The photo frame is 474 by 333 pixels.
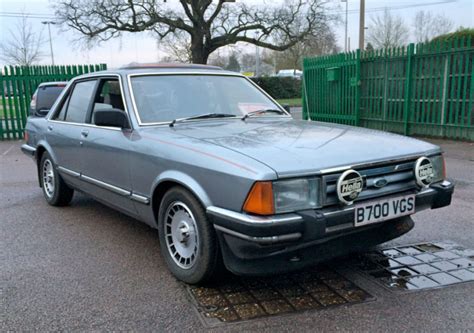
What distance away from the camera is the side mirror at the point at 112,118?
3.89 m

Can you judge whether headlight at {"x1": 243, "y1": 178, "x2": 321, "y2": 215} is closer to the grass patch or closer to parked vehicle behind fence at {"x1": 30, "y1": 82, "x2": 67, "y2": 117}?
parked vehicle behind fence at {"x1": 30, "y1": 82, "x2": 67, "y2": 117}

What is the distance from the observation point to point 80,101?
5.17 metres

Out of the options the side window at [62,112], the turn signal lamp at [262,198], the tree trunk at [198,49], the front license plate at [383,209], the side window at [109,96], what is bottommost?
the front license plate at [383,209]

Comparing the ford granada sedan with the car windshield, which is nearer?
the ford granada sedan

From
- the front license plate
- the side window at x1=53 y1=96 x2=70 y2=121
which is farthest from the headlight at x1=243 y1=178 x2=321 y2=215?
the side window at x1=53 y1=96 x2=70 y2=121

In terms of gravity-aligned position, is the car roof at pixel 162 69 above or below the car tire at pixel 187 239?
above

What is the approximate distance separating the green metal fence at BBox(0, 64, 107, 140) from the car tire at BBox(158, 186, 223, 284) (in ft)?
39.1

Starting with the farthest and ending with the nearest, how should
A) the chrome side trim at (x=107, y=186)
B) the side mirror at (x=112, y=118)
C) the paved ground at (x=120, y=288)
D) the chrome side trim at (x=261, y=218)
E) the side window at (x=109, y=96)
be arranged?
the side window at (x=109, y=96) → the chrome side trim at (x=107, y=186) → the side mirror at (x=112, y=118) → the paved ground at (x=120, y=288) → the chrome side trim at (x=261, y=218)

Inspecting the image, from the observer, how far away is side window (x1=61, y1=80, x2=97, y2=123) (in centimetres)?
496

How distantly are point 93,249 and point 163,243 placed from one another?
100 cm

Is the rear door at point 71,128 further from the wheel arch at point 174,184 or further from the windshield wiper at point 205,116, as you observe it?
the wheel arch at point 174,184

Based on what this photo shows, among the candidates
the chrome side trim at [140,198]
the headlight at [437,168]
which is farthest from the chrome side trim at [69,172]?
the headlight at [437,168]

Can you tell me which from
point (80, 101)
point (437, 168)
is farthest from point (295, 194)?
point (80, 101)

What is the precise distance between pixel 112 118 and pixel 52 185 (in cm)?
241
